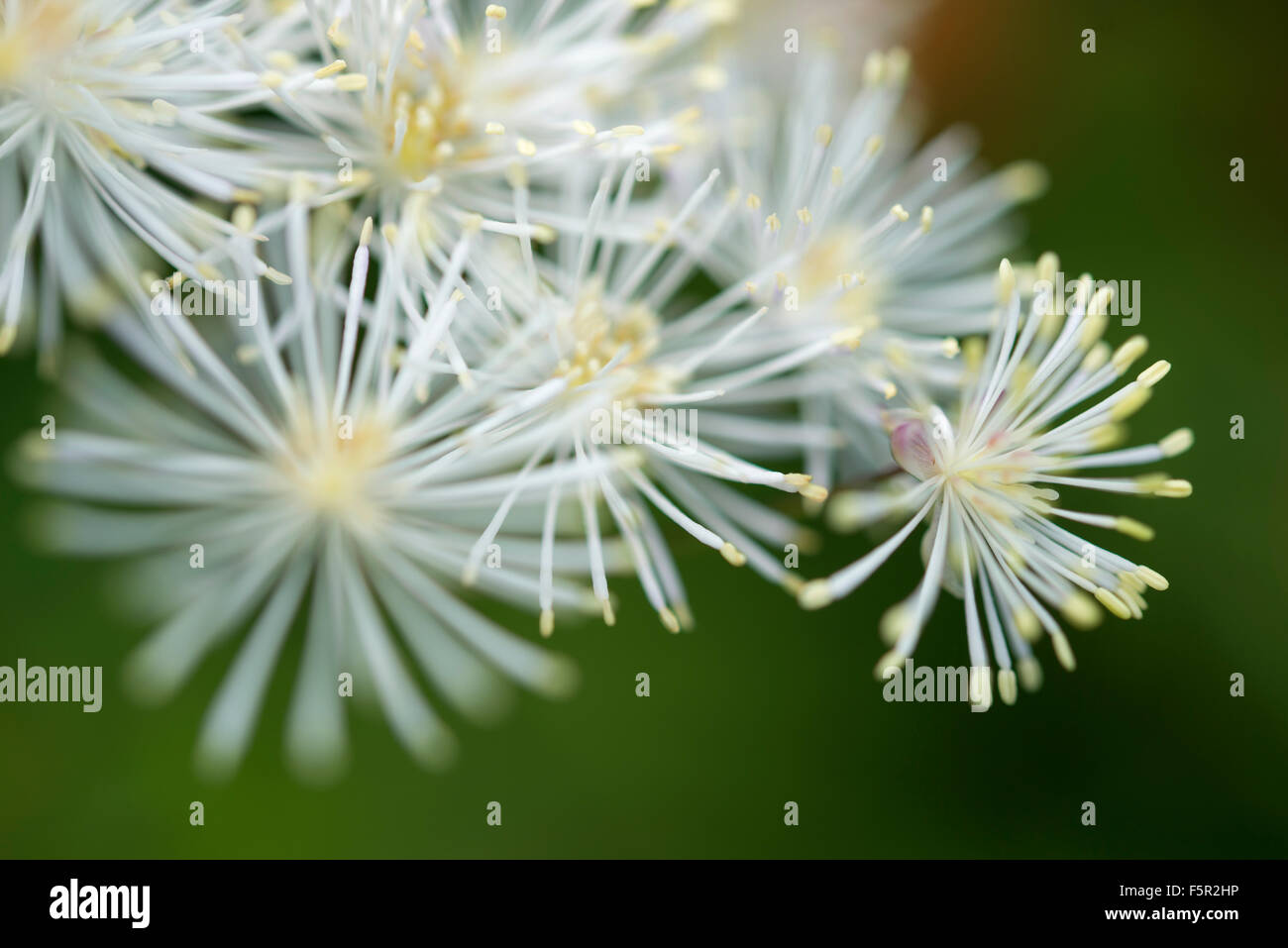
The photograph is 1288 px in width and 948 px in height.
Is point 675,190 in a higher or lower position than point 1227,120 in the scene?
lower

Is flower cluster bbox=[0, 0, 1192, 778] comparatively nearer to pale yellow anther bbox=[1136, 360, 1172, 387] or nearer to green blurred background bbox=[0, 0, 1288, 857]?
pale yellow anther bbox=[1136, 360, 1172, 387]

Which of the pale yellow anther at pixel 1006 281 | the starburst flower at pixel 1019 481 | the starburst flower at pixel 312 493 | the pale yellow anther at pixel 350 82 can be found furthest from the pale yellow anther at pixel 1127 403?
the pale yellow anther at pixel 350 82

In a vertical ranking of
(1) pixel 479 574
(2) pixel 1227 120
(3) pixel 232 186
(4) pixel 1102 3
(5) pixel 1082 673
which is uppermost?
(4) pixel 1102 3

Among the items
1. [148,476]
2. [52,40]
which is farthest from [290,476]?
[52,40]

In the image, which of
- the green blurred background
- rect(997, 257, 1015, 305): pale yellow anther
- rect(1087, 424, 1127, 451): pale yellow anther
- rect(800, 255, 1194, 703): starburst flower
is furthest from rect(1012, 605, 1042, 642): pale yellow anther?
the green blurred background

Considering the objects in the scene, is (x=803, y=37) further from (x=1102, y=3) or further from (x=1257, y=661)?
(x=1257, y=661)

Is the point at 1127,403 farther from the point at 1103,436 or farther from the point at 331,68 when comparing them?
the point at 331,68
